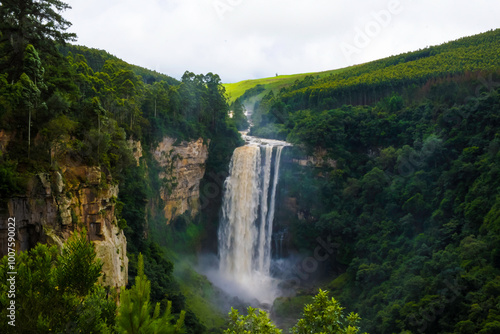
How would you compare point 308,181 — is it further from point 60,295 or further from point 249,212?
point 60,295

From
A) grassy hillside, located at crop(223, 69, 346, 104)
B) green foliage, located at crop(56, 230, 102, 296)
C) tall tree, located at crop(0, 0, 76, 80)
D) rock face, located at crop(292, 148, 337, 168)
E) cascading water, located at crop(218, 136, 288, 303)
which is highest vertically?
grassy hillside, located at crop(223, 69, 346, 104)

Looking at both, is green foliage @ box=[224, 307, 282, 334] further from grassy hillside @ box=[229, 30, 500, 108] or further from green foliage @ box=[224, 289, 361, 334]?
grassy hillside @ box=[229, 30, 500, 108]

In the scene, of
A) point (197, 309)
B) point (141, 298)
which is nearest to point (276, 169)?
point (197, 309)

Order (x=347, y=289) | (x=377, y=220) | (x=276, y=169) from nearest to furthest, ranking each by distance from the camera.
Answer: (x=347, y=289) < (x=377, y=220) < (x=276, y=169)

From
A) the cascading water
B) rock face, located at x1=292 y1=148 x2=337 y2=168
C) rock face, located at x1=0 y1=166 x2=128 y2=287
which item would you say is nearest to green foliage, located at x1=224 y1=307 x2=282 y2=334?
rock face, located at x1=0 y1=166 x2=128 y2=287

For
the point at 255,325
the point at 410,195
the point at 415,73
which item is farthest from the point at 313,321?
the point at 415,73

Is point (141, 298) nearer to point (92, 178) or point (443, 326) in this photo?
point (92, 178)
